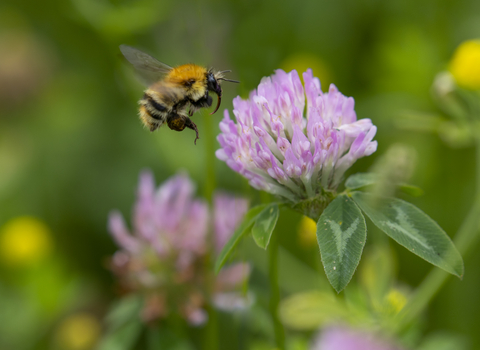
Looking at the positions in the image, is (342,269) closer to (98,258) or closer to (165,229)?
(165,229)

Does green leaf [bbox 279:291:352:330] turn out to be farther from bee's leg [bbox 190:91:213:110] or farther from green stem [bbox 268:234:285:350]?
bee's leg [bbox 190:91:213:110]

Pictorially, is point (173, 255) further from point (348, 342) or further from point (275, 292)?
point (348, 342)

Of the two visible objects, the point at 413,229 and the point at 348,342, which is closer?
the point at 348,342

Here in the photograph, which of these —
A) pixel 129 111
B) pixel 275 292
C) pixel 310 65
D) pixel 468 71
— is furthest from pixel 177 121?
pixel 129 111

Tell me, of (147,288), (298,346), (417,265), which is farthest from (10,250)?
(417,265)

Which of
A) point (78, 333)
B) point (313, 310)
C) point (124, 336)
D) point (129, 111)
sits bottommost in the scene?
point (78, 333)

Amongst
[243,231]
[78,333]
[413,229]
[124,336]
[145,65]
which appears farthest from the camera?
[78,333]

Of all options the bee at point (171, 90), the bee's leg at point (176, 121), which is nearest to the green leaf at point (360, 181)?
the bee at point (171, 90)
